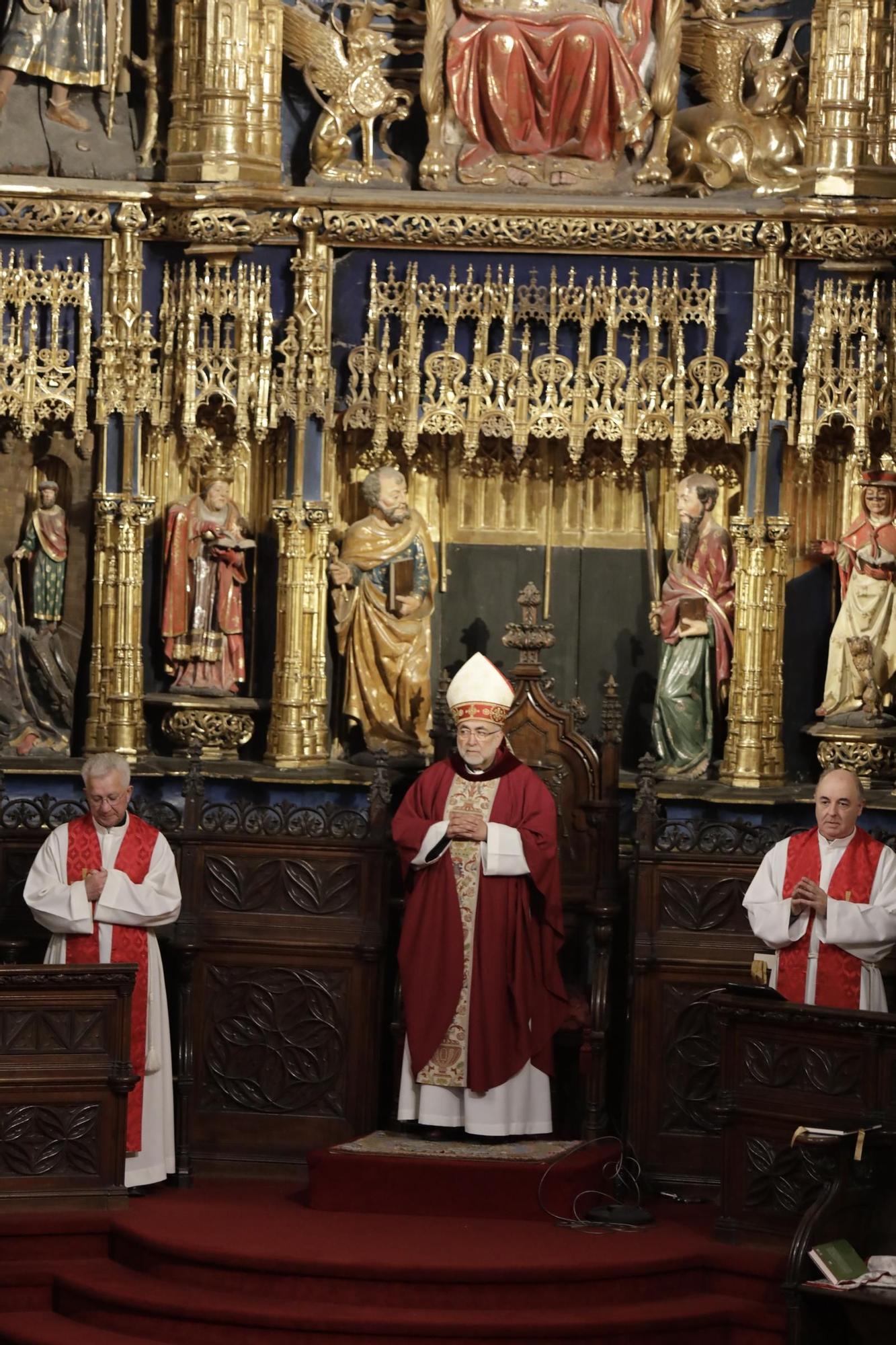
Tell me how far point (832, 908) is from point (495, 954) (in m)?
1.47

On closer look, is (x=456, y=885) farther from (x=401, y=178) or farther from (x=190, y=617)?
(x=401, y=178)

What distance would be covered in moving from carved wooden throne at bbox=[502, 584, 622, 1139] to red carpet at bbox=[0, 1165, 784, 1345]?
5.24 ft

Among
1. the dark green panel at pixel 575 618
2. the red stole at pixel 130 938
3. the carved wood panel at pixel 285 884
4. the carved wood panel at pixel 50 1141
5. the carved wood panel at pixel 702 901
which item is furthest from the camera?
the dark green panel at pixel 575 618

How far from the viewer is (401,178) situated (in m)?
13.5

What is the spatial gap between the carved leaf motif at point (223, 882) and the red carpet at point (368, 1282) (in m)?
1.63

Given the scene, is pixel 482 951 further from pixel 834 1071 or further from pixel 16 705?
pixel 16 705

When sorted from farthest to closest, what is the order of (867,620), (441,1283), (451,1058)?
(867,620) < (451,1058) < (441,1283)

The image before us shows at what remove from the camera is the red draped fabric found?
11.5 m

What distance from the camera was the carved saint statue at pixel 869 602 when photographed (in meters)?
13.0

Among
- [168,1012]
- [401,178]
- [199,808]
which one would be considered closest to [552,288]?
[401,178]

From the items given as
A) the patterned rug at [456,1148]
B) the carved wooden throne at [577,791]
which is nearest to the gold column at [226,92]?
the carved wooden throne at [577,791]

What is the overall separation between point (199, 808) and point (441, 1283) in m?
2.81

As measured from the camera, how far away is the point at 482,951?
1154 cm

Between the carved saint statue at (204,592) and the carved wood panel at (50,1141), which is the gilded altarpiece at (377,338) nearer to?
the carved saint statue at (204,592)
